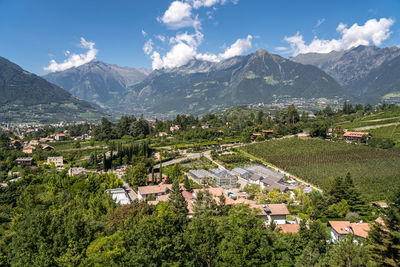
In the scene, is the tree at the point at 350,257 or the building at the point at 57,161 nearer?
the tree at the point at 350,257

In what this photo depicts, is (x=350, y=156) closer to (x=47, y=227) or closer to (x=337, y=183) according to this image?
(x=337, y=183)

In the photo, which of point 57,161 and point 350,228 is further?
point 57,161

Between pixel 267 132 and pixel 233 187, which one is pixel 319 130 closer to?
pixel 267 132

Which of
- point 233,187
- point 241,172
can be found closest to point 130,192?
point 233,187

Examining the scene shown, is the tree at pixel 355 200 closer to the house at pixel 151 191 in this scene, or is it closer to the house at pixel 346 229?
the house at pixel 346 229

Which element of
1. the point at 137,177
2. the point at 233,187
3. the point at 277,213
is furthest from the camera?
the point at 233,187

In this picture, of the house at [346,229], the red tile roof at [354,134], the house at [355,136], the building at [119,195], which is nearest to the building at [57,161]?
the building at [119,195]

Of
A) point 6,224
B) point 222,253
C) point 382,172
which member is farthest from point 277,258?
point 382,172
